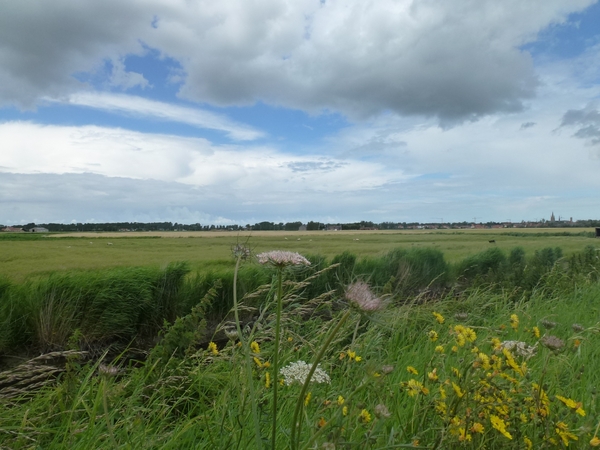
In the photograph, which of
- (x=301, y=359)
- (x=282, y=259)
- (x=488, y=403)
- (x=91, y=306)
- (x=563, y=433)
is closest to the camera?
(x=282, y=259)

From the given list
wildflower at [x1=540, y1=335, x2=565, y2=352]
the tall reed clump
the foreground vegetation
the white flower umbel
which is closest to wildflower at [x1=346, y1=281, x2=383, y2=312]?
the foreground vegetation

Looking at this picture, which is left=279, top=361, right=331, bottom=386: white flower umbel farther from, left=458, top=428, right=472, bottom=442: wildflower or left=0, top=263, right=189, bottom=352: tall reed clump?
left=0, top=263, right=189, bottom=352: tall reed clump

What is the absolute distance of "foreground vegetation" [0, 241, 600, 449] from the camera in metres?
1.47

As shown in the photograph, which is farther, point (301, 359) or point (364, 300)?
point (301, 359)

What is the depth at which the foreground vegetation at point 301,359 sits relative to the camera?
147 cm

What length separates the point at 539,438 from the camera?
1.72m

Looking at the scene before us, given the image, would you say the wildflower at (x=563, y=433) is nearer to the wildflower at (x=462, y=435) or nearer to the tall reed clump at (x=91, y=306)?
the wildflower at (x=462, y=435)

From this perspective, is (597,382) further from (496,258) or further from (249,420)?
(496,258)

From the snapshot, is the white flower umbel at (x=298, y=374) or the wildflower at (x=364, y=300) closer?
the wildflower at (x=364, y=300)

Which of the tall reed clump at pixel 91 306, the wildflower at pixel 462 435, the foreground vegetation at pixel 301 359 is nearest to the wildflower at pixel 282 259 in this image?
the foreground vegetation at pixel 301 359

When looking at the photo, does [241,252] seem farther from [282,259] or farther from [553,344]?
[553,344]

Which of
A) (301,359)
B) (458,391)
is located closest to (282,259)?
(458,391)

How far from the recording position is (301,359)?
11.5 feet

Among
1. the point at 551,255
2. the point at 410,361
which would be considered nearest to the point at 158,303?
the point at 410,361
